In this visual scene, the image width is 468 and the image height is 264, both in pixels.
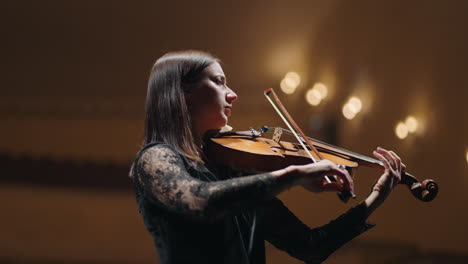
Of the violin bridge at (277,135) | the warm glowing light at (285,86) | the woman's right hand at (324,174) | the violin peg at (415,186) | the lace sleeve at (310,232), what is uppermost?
the warm glowing light at (285,86)

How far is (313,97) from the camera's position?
3.27 metres

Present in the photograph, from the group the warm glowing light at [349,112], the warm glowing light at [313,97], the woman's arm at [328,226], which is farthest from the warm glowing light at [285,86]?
the woman's arm at [328,226]

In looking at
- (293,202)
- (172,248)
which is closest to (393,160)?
(172,248)

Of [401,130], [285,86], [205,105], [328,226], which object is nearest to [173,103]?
[205,105]

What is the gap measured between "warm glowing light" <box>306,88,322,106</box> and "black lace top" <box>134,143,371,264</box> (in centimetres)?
206

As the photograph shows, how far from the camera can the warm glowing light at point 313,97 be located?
3266 millimetres

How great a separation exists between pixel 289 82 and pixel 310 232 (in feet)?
6.64

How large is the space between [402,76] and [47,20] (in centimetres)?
234

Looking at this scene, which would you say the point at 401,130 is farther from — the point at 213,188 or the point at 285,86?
the point at 213,188

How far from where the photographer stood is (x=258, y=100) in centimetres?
312

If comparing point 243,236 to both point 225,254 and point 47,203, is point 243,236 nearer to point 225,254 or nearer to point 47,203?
point 225,254

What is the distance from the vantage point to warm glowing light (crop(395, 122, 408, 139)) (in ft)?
10.2

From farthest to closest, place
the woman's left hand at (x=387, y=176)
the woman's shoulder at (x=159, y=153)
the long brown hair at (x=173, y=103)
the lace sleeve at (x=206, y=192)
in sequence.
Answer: the woman's left hand at (x=387, y=176)
the long brown hair at (x=173, y=103)
the woman's shoulder at (x=159, y=153)
the lace sleeve at (x=206, y=192)

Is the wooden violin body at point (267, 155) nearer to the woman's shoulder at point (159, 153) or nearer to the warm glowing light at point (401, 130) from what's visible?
the woman's shoulder at point (159, 153)
